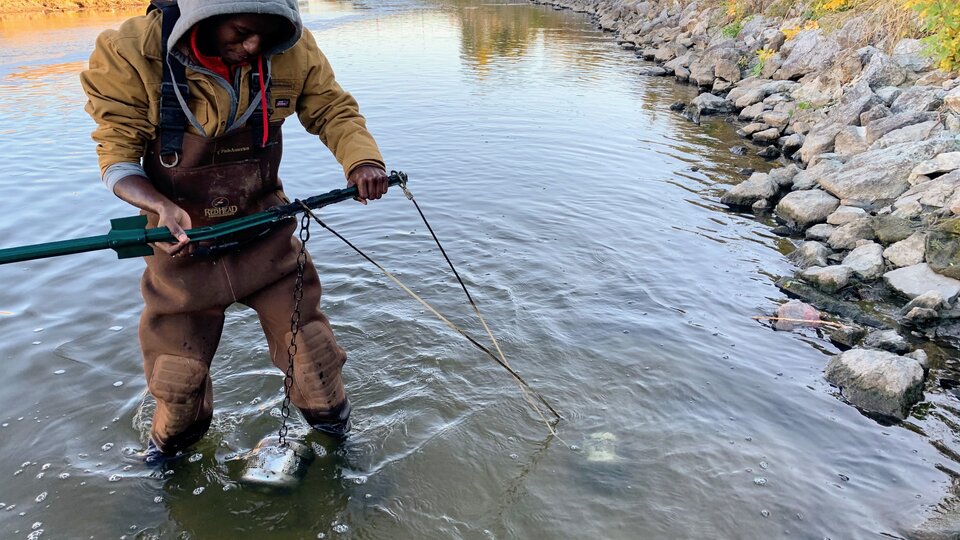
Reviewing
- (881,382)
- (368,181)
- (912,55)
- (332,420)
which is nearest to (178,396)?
(332,420)

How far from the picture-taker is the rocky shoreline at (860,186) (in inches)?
221

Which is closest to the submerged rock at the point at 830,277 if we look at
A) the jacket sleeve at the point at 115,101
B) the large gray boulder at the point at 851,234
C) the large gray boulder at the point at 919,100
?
the large gray boulder at the point at 851,234

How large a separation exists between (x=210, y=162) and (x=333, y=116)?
746mm

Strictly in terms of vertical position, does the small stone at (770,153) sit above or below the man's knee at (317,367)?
below

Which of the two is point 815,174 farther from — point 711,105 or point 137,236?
point 137,236

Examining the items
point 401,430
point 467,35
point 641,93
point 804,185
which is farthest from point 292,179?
point 467,35

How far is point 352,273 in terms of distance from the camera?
22.1ft

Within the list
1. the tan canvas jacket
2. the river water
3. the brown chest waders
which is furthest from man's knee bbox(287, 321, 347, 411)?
the tan canvas jacket

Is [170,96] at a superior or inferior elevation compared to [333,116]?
superior

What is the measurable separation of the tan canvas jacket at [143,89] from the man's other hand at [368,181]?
48mm

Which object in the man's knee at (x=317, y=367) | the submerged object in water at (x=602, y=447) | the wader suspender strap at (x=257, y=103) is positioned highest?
the wader suspender strap at (x=257, y=103)

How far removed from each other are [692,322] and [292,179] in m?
6.59

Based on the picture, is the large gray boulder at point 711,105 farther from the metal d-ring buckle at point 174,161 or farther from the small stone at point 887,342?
the metal d-ring buckle at point 174,161

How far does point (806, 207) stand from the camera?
8.34 m
